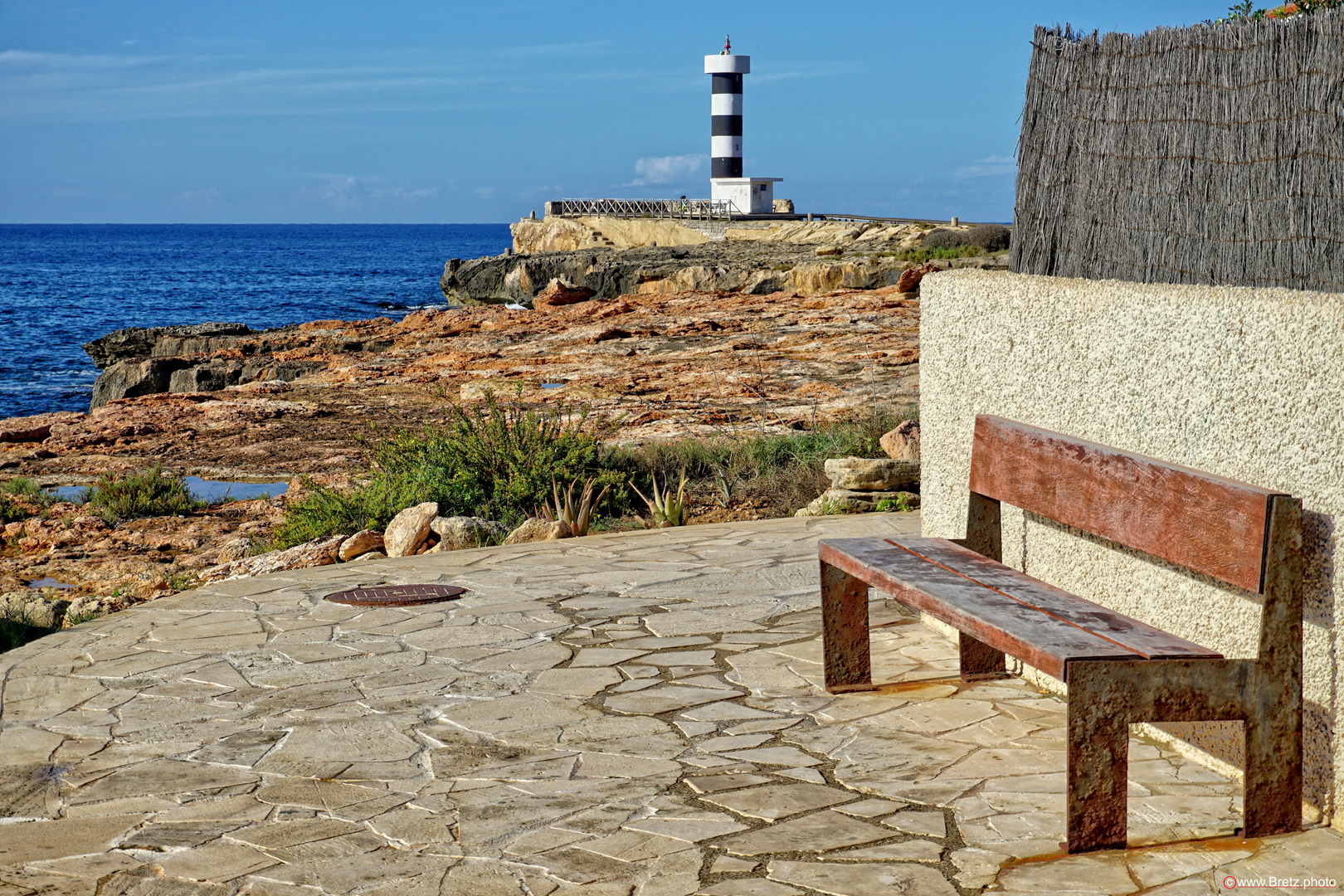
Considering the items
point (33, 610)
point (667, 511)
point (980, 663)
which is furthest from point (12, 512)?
point (980, 663)

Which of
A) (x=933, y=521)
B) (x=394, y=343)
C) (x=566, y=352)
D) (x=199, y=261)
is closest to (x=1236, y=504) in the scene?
(x=933, y=521)

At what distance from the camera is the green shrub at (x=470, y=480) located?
336 inches

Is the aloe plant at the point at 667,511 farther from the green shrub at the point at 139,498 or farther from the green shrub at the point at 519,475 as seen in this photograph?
the green shrub at the point at 139,498

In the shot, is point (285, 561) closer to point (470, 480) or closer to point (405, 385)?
point (470, 480)

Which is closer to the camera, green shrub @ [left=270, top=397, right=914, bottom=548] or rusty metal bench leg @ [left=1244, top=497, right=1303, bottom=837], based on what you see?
rusty metal bench leg @ [left=1244, top=497, right=1303, bottom=837]

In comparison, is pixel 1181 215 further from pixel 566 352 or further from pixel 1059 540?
pixel 566 352

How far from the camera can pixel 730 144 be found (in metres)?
→ 57.5

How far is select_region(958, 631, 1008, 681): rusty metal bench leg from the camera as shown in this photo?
4438 millimetres

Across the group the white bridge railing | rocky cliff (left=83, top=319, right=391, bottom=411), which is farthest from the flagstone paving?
the white bridge railing

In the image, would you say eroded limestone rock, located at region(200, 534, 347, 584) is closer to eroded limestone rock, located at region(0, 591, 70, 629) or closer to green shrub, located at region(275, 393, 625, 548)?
green shrub, located at region(275, 393, 625, 548)

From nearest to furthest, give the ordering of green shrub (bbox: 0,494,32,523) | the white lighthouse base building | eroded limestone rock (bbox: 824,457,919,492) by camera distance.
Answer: eroded limestone rock (bbox: 824,457,919,492)
green shrub (bbox: 0,494,32,523)
the white lighthouse base building

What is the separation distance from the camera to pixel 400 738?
398 centimetres

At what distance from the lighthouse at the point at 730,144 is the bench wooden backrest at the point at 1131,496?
51.6 meters

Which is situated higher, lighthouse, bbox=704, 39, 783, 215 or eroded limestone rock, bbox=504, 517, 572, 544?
lighthouse, bbox=704, 39, 783, 215
